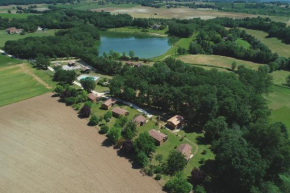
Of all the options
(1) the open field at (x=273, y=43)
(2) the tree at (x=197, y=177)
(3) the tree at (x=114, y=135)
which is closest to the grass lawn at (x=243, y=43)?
(1) the open field at (x=273, y=43)

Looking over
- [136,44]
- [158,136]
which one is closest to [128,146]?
[158,136]

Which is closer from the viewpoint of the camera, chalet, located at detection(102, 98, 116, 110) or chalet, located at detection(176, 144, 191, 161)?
chalet, located at detection(176, 144, 191, 161)

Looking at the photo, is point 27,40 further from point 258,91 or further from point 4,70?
point 258,91

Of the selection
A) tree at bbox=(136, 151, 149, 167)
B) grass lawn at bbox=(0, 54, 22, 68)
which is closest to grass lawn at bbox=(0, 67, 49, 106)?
grass lawn at bbox=(0, 54, 22, 68)

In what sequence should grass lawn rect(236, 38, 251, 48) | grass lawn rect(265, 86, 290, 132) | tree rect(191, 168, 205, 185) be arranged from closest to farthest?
tree rect(191, 168, 205, 185) → grass lawn rect(265, 86, 290, 132) → grass lawn rect(236, 38, 251, 48)

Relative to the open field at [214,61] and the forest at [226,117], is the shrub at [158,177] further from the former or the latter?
the open field at [214,61]

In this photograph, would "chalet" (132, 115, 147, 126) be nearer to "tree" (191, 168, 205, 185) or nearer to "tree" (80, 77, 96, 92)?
"tree" (191, 168, 205, 185)

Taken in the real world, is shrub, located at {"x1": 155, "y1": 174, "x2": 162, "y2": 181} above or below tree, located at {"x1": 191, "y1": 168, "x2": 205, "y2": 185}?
below
